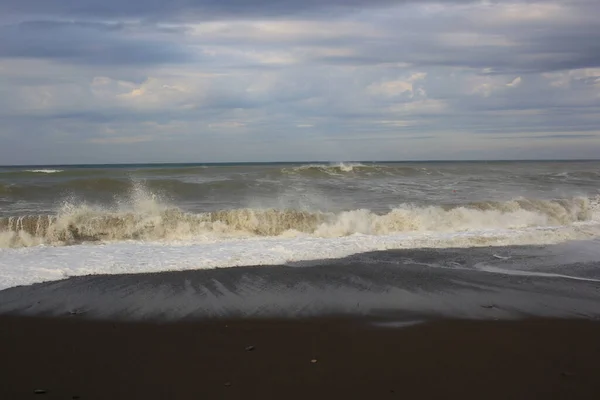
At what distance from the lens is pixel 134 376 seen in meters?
4.84

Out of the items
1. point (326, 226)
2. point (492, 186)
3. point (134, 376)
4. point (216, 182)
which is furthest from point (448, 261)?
point (492, 186)

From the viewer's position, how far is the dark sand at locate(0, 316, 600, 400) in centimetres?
454

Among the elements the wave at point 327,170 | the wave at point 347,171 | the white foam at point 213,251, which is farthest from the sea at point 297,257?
the wave at point 327,170

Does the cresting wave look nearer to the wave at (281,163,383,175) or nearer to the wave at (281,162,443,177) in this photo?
the wave at (281,162,443,177)

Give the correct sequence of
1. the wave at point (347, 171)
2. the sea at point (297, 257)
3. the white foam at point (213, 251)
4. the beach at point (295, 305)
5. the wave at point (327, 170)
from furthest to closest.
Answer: the wave at point (327, 170), the wave at point (347, 171), the white foam at point (213, 251), the sea at point (297, 257), the beach at point (295, 305)

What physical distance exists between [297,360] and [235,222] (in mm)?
9888

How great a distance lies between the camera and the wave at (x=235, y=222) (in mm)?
13617

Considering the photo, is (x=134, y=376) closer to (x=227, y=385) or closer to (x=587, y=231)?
(x=227, y=385)

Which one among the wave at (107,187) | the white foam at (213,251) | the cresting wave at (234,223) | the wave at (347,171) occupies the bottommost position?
the white foam at (213,251)

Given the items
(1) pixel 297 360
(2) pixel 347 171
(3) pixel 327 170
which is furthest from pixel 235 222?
(2) pixel 347 171

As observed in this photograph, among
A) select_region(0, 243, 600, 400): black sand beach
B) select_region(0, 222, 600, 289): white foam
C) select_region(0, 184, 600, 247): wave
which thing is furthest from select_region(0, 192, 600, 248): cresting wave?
select_region(0, 243, 600, 400): black sand beach

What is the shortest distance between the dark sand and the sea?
0.66 meters

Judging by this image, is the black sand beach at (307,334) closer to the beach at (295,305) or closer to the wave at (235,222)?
the beach at (295,305)

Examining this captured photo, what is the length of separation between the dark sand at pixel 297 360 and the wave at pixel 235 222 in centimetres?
728
